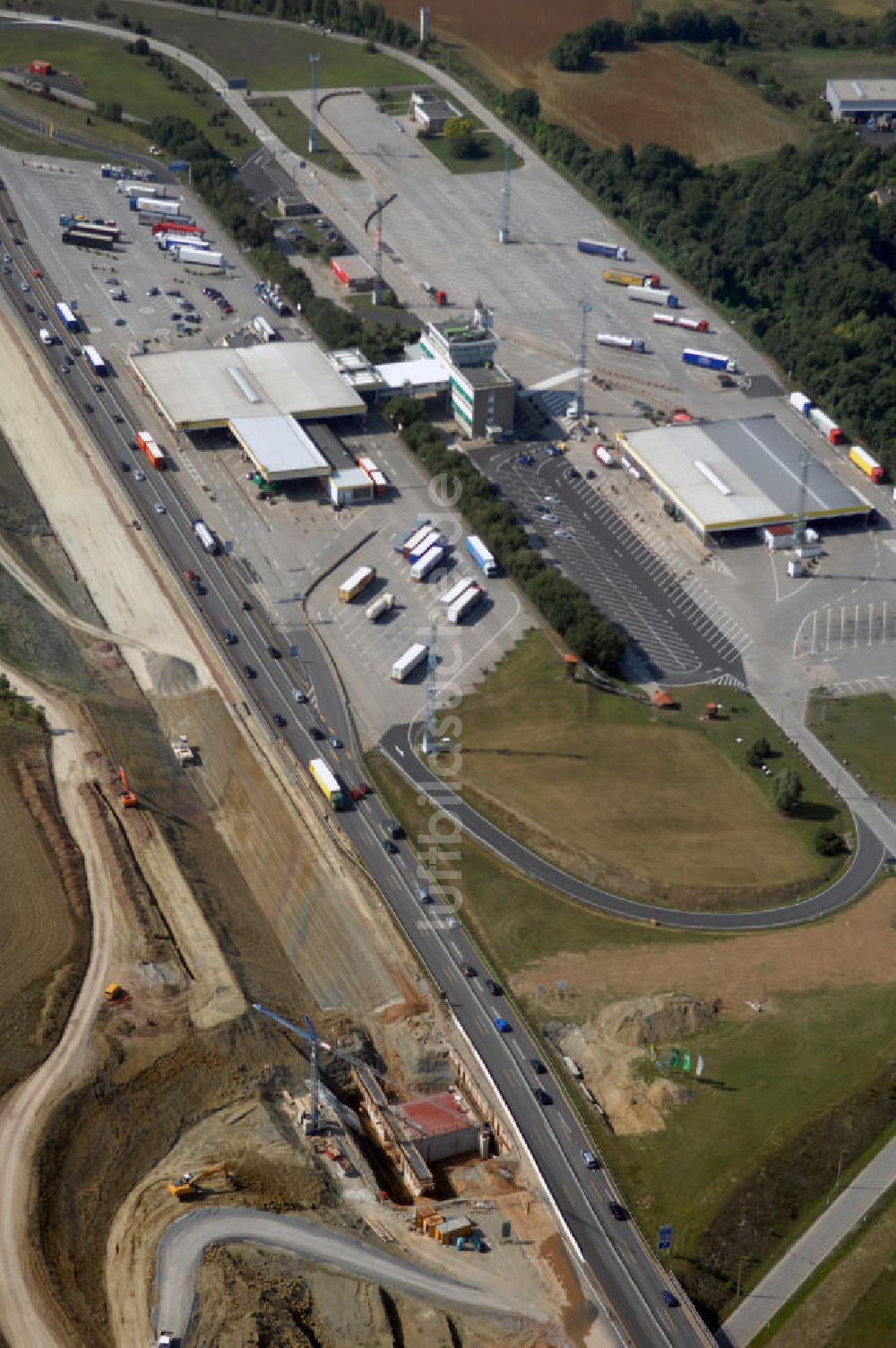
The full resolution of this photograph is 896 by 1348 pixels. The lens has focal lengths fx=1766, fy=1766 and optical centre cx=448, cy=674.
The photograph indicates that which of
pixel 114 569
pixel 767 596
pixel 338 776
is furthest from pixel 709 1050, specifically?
pixel 114 569

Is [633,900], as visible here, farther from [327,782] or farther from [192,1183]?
[192,1183]

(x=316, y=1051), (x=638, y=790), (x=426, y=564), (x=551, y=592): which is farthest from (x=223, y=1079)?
(x=426, y=564)

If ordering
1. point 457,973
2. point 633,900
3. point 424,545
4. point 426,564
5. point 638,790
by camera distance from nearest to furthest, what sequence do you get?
point 457,973, point 633,900, point 638,790, point 426,564, point 424,545

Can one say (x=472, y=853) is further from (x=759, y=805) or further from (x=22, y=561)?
(x=22, y=561)

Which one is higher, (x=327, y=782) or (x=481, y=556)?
(x=481, y=556)

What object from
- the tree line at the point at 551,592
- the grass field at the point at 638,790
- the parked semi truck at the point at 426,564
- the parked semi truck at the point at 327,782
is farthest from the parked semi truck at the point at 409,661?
the parked semi truck at the point at 327,782

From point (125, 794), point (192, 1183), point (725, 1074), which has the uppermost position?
point (125, 794)
